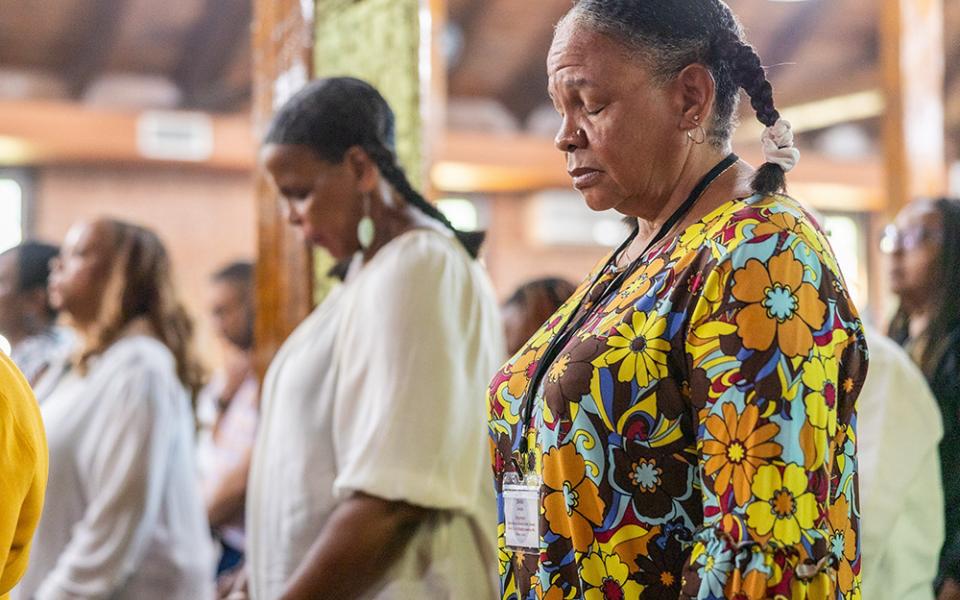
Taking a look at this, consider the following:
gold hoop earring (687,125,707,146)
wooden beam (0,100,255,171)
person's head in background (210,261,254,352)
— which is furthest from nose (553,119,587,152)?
wooden beam (0,100,255,171)

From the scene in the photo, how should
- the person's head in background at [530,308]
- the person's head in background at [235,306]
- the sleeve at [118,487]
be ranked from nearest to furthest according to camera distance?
the sleeve at [118,487], the person's head in background at [530,308], the person's head in background at [235,306]

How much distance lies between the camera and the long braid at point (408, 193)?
1877 millimetres

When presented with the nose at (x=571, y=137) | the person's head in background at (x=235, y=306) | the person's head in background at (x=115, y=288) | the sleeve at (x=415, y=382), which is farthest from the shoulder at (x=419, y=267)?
the person's head in background at (x=235, y=306)

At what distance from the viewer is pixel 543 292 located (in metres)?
3.03

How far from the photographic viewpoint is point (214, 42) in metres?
7.59

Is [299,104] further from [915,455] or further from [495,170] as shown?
[495,170]

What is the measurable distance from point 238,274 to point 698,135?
350 centimetres

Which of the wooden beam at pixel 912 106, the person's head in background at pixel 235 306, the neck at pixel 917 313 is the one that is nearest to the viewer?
the neck at pixel 917 313

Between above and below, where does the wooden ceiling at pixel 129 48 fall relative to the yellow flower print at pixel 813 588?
above

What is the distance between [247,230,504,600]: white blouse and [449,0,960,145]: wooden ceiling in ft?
20.7

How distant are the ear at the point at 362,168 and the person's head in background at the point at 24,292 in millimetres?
1830

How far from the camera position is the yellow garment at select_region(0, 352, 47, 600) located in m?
1.26

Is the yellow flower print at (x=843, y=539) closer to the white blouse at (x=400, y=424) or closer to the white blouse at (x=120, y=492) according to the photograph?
the white blouse at (x=400, y=424)

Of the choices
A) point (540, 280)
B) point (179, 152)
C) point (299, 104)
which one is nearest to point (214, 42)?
point (179, 152)
